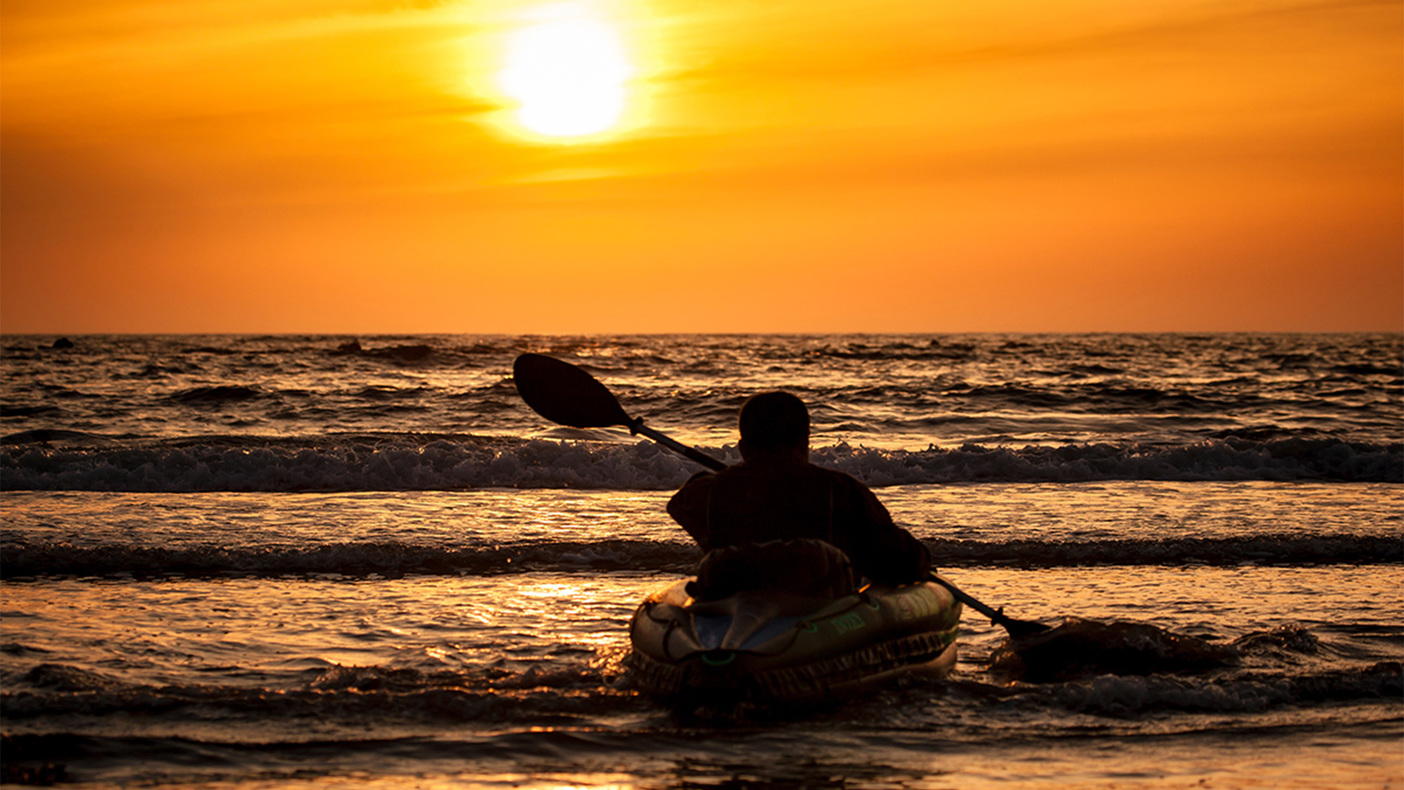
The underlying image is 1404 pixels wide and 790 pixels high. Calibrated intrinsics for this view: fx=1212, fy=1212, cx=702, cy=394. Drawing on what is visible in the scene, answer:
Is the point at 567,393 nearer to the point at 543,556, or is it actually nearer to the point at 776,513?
the point at 776,513

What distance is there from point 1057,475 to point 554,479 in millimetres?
5750

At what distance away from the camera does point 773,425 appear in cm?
467

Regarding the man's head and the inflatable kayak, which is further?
the man's head

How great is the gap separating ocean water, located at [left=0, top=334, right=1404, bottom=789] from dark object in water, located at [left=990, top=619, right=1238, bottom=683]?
2 centimetres

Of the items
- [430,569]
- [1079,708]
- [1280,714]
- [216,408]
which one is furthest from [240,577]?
[216,408]

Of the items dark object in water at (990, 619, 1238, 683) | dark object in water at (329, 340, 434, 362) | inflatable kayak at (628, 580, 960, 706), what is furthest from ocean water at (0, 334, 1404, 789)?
dark object in water at (329, 340, 434, 362)

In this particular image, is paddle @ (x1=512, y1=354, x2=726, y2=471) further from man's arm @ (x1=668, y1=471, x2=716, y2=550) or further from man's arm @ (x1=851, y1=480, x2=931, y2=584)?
man's arm @ (x1=851, y1=480, x2=931, y2=584)

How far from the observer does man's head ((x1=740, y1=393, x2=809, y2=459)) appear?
4672 millimetres

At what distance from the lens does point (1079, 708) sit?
4.95 m

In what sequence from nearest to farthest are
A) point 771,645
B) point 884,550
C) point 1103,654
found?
point 771,645
point 884,550
point 1103,654

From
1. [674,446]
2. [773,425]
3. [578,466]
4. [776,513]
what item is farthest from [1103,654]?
[578,466]

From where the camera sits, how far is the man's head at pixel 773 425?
4672 millimetres

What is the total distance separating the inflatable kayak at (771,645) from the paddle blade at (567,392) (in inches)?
64.2

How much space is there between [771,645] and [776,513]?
1.75 ft
